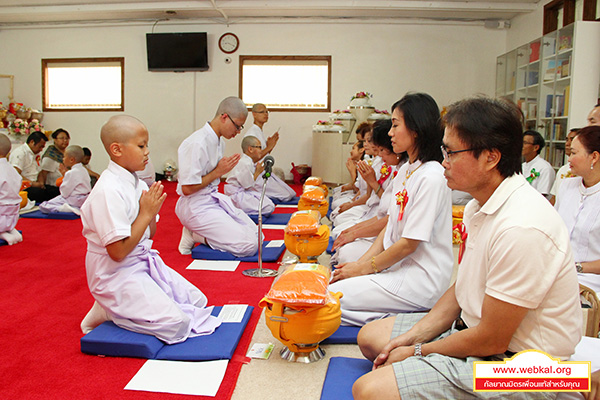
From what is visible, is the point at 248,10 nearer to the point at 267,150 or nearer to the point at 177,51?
the point at 177,51

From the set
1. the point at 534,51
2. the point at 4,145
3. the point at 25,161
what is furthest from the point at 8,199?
the point at 534,51

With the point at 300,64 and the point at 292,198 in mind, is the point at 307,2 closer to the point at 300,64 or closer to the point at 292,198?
the point at 300,64

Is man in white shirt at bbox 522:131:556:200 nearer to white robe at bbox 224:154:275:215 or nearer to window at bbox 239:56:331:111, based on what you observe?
white robe at bbox 224:154:275:215

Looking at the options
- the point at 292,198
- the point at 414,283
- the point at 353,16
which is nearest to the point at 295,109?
the point at 353,16

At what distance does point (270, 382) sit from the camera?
6.28 feet

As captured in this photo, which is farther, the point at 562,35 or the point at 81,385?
the point at 562,35

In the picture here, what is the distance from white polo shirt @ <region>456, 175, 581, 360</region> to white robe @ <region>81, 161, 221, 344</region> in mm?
1443

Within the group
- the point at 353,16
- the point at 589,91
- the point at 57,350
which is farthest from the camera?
the point at 353,16

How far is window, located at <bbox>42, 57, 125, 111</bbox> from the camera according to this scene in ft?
31.0

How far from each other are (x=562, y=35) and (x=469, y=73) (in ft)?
8.80

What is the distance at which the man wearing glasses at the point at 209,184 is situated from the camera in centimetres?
377

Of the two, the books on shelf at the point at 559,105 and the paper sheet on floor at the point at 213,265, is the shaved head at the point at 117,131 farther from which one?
the books on shelf at the point at 559,105

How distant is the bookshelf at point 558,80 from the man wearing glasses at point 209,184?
2.98 metres

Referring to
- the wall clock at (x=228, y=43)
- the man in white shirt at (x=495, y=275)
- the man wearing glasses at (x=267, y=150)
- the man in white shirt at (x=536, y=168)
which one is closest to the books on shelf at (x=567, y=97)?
the man in white shirt at (x=536, y=168)
